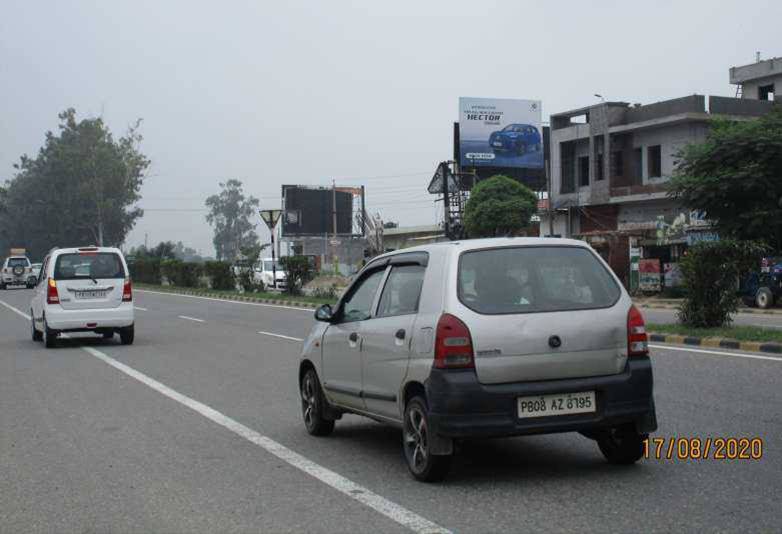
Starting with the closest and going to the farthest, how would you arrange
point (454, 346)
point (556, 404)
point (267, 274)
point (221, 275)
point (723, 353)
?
point (454, 346), point (556, 404), point (723, 353), point (221, 275), point (267, 274)

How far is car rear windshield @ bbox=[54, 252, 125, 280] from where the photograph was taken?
60.4 ft

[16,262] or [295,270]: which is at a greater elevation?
[16,262]

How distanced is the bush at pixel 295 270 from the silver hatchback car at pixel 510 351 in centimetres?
3154

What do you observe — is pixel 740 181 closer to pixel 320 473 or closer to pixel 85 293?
pixel 85 293

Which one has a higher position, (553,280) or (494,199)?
(494,199)

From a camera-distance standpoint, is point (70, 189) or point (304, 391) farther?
point (70, 189)

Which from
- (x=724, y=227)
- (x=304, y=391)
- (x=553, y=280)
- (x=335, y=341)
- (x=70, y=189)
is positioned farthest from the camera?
(x=70, y=189)

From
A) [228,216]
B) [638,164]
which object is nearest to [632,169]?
[638,164]

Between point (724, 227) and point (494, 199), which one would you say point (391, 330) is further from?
point (494, 199)

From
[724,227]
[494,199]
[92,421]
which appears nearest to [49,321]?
[92,421]

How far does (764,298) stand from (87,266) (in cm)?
1999

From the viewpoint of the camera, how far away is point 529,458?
739cm

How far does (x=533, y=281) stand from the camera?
6.60 m

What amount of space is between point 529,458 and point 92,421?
4658 mm
